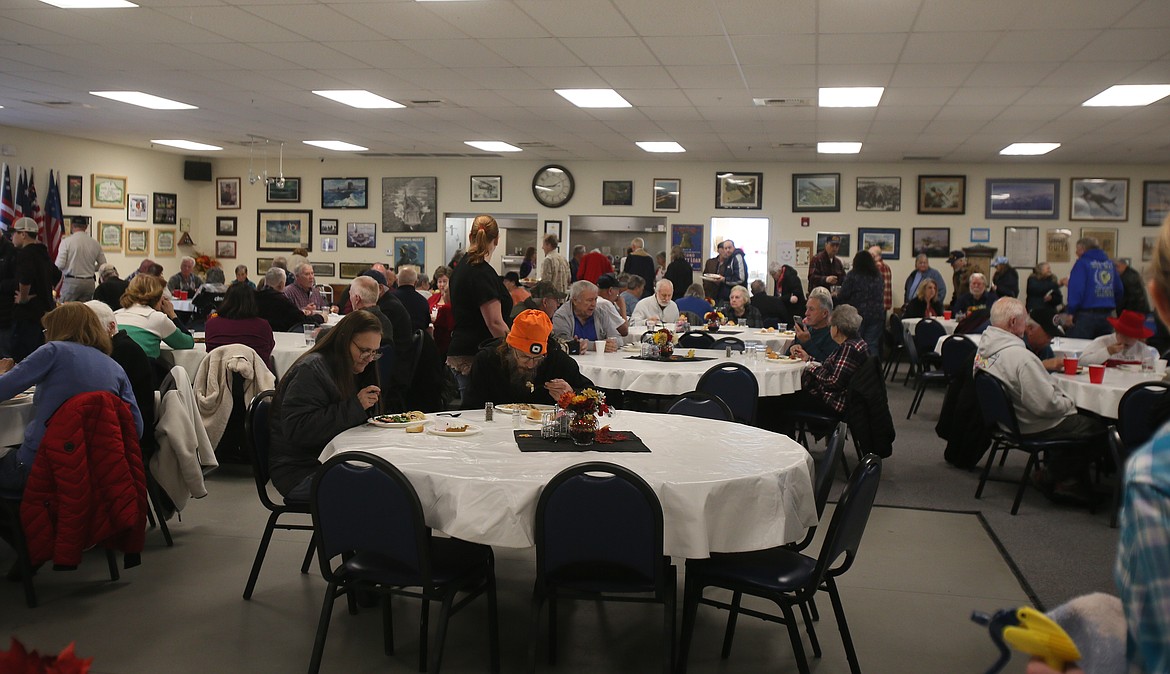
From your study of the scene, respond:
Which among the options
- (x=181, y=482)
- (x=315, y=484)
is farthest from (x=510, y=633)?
(x=181, y=482)

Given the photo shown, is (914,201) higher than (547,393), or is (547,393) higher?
(914,201)

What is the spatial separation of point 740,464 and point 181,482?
311 cm

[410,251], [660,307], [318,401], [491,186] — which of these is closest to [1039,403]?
[318,401]

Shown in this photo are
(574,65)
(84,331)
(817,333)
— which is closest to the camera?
(84,331)

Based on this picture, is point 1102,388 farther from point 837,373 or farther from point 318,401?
point 318,401

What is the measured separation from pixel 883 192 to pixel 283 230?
10630 millimetres

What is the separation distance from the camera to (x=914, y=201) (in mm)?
15953

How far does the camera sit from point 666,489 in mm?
3400

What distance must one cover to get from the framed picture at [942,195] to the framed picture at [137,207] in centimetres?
1300

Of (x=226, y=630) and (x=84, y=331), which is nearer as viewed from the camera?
(x=226, y=630)

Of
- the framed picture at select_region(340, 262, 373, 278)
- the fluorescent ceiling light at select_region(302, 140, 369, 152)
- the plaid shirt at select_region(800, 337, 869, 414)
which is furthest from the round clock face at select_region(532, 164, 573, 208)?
the plaid shirt at select_region(800, 337, 869, 414)

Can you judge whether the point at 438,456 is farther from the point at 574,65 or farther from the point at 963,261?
the point at 963,261

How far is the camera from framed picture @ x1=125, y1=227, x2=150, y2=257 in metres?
16.1

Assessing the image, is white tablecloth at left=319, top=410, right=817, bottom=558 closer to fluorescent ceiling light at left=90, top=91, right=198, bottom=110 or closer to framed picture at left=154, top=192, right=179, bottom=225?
fluorescent ceiling light at left=90, top=91, right=198, bottom=110
